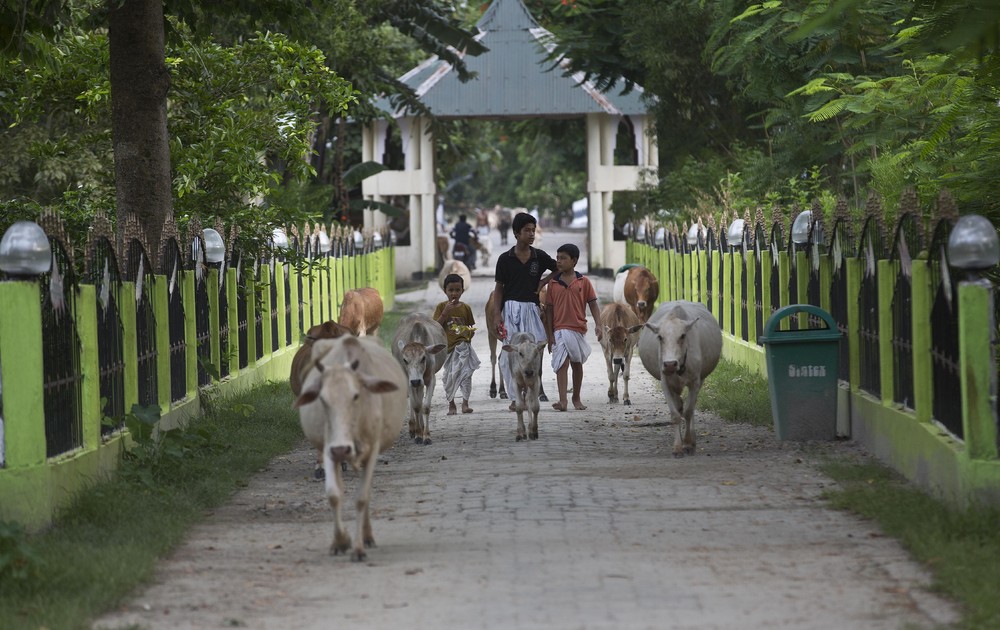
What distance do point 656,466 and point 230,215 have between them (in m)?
7.93

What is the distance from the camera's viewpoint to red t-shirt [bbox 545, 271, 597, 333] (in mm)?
15984

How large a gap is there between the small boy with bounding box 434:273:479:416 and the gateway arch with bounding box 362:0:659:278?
2533 cm

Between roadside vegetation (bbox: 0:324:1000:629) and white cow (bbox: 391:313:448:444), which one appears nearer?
roadside vegetation (bbox: 0:324:1000:629)

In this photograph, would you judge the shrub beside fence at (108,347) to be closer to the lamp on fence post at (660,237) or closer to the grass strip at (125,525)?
the grass strip at (125,525)

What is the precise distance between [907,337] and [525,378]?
382cm

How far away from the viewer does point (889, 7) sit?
1500cm

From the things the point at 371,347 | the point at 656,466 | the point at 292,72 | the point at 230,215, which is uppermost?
the point at 292,72

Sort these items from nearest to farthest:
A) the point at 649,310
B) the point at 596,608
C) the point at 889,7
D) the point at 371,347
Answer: the point at 596,608, the point at 371,347, the point at 889,7, the point at 649,310

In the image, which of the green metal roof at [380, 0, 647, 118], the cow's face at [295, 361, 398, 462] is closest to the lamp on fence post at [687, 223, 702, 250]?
the green metal roof at [380, 0, 647, 118]

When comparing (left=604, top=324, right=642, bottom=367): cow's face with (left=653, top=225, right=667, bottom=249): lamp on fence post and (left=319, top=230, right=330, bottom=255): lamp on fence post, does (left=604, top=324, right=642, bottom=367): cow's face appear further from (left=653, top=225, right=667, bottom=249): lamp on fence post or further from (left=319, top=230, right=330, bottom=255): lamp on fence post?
(left=653, top=225, right=667, bottom=249): lamp on fence post

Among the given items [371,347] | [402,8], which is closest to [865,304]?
[371,347]

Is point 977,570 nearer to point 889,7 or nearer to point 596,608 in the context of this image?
point 596,608

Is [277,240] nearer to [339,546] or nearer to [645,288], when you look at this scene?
[645,288]

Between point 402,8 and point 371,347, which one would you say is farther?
point 402,8
